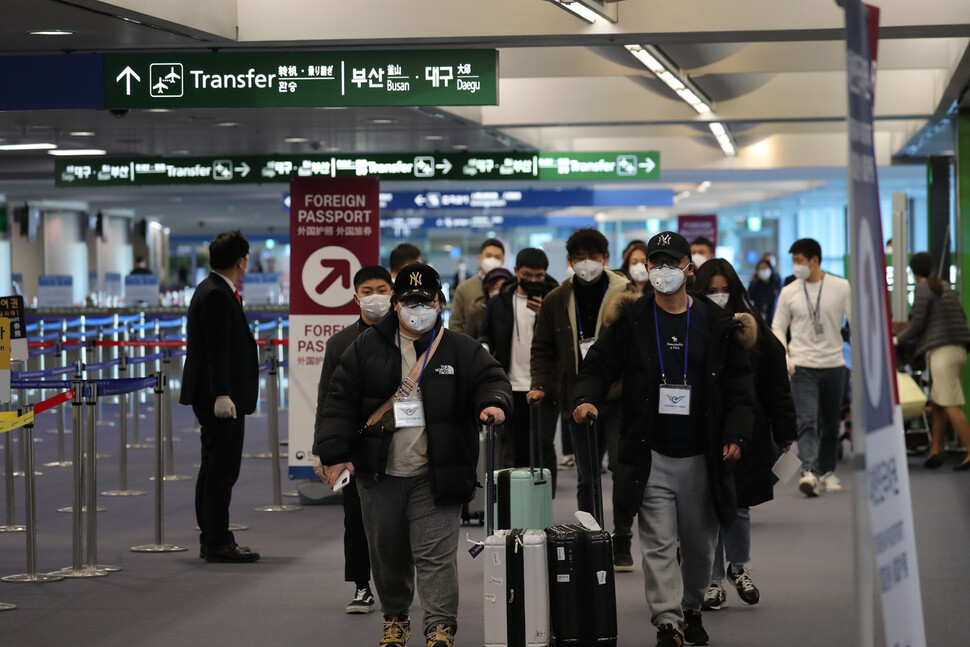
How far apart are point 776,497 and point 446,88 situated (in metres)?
4.28

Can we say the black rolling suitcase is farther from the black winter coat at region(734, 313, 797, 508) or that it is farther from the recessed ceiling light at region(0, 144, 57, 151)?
the recessed ceiling light at region(0, 144, 57, 151)

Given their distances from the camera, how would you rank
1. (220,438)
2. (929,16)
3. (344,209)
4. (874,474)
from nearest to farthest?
1. (874,474)
2. (220,438)
3. (929,16)
4. (344,209)

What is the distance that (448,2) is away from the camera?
370 inches

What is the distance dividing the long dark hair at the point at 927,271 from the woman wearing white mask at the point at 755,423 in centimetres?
607

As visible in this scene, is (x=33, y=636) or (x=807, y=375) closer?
(x=33, y=636)

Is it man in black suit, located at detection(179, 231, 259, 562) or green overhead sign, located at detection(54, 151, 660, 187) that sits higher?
green overhead sign, located at detection(54, 151, 660, 187)

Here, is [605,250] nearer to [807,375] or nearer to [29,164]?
[807,375]

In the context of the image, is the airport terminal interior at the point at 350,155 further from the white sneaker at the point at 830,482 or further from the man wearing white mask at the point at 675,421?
the man wearing white mask at the point at 675,421

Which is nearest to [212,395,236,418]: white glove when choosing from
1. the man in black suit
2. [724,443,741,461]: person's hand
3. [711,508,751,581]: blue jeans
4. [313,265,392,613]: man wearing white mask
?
the man in black suit

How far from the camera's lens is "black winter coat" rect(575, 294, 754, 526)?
5727mm

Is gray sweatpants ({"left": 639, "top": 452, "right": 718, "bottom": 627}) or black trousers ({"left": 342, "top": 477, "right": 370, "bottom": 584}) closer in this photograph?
gray sweatpants ({"left": 639, "top": 452, "right": 718, "bottom": 627})

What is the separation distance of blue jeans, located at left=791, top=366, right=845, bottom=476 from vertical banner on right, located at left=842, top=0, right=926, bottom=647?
6888 millimetres

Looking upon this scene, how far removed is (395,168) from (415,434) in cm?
1081

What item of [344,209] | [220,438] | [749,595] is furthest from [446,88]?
[749,595]
